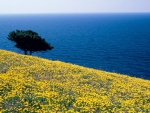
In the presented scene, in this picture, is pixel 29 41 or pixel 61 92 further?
pixel 29 41

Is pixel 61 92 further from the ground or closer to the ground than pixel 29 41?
closer to the ground

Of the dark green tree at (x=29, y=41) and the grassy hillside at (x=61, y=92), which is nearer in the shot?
the grassy hillside at (x=61, y=92)

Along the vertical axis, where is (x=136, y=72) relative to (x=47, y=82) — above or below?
below

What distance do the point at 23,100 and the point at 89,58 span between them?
10577 cm

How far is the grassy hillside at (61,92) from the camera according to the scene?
17266 mm

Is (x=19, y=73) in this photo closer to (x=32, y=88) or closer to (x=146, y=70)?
(x=32, y=88)

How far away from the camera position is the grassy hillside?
17.3 metres

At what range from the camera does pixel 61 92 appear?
20484 mm

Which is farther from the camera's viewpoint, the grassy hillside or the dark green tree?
the dark green tree

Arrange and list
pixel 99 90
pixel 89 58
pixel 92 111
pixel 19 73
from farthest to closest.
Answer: pixel 89 58 < pixel 19 73 < pixel 99 90 < pixel 92 111

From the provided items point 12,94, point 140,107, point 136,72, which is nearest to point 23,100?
point 12,94

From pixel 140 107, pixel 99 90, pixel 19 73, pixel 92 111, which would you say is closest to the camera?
pixel 92 111

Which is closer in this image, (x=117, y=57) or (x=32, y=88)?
(x=32, y=88)

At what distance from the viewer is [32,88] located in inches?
802
